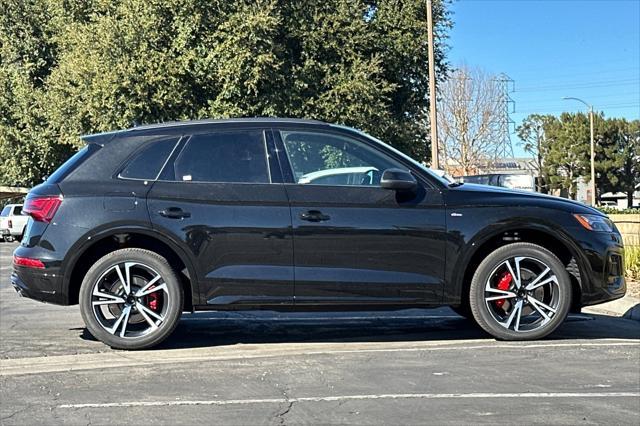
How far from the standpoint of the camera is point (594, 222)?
6.20 m

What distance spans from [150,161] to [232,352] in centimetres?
173

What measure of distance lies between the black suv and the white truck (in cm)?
2580

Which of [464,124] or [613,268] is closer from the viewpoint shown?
[613,268]

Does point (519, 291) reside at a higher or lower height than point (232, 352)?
higher

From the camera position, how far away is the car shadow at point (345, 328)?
6.52m

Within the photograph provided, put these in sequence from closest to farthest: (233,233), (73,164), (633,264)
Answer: (233,233)
(73,164)
(633,264)

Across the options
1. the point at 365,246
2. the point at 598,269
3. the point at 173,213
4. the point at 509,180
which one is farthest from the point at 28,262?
the point at 509,180

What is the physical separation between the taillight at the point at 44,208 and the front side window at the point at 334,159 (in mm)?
1923

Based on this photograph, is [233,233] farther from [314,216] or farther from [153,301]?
[153,301]

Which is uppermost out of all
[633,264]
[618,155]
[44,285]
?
[618,155]

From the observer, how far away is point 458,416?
4.21 meters

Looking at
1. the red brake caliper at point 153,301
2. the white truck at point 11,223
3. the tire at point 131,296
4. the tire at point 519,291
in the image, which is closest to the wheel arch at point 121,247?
the tire at point 131,296

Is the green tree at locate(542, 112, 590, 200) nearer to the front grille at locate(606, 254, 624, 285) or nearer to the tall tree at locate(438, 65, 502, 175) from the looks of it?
the tall tree at locate(438, 65, 502, 175)

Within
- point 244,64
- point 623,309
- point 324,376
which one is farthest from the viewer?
point 244,64
